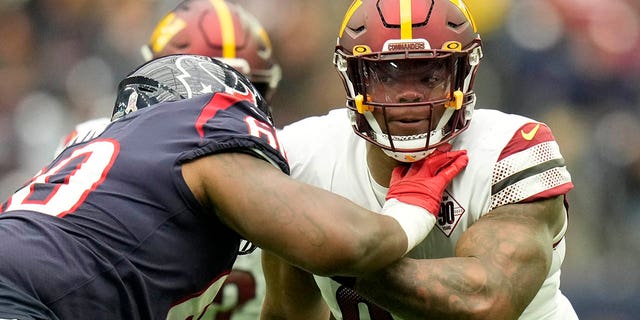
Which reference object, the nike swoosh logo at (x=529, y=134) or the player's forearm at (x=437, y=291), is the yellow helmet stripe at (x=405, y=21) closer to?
the nike swoosh logo at (x=529, y=134)

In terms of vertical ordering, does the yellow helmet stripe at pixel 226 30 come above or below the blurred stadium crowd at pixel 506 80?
above

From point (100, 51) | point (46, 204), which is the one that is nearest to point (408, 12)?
point (46, 204)

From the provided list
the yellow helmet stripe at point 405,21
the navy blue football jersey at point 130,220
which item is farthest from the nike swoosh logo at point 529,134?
the navy blue football jersey at point 130,220

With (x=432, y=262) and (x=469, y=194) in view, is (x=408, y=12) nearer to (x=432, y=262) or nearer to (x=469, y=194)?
(x=469, y=194)

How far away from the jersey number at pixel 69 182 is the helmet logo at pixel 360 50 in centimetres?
81

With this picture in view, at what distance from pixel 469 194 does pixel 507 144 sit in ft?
0.57

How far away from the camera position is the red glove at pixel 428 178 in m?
2.55

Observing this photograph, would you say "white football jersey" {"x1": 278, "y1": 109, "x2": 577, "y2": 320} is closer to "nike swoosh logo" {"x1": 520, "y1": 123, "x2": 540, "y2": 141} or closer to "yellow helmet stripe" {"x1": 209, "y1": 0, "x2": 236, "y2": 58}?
"nike swoosh logo" {"x1": 520, "y1": 123, "x2": 540, "y2": 141}

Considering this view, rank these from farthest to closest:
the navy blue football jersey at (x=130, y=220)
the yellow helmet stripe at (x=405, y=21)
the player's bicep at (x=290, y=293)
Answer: the player's bicep at (x=290, y=293)
the yellow helmet stripe at (x=405, y=21)
the navy blue football jersey at (x=130, y=220)

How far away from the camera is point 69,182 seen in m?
2.18

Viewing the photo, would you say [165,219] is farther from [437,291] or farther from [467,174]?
[467,174]

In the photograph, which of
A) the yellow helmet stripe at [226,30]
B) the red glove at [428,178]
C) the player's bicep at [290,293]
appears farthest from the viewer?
the yellow helmet stripe at [226,30]

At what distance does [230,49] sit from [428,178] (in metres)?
1.82

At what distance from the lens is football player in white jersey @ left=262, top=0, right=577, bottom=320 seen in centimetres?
243
